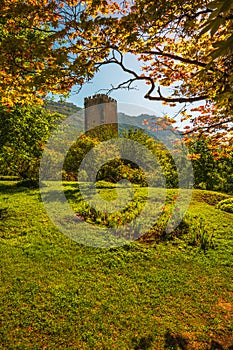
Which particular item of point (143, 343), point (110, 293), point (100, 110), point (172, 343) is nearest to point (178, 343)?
point (172, 343)

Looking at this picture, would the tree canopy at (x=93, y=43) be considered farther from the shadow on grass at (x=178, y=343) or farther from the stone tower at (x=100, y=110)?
the stone tower at (x=100, y=110)

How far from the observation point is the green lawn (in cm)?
340

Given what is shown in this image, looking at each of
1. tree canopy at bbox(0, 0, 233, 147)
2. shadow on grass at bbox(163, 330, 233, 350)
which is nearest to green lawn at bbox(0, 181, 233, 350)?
shadow on grass at bbox(163, 330, 233, 350)

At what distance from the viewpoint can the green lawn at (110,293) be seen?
11.2 ft

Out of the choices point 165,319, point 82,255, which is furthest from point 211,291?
point 82,255

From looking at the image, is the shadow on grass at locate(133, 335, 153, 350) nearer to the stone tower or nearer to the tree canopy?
the tree canopy

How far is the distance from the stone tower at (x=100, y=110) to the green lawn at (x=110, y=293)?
1573 centimetres

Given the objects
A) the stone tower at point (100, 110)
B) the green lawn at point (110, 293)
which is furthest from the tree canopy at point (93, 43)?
the stone tower at point (100, 110)

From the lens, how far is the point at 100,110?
25016 millimetres

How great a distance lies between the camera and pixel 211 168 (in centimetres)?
2286

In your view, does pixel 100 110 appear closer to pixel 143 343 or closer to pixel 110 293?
pixel 110 293

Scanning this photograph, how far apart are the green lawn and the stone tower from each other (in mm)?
15732

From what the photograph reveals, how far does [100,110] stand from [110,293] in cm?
2266

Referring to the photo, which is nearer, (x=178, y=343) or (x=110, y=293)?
(x=178, y=343)
